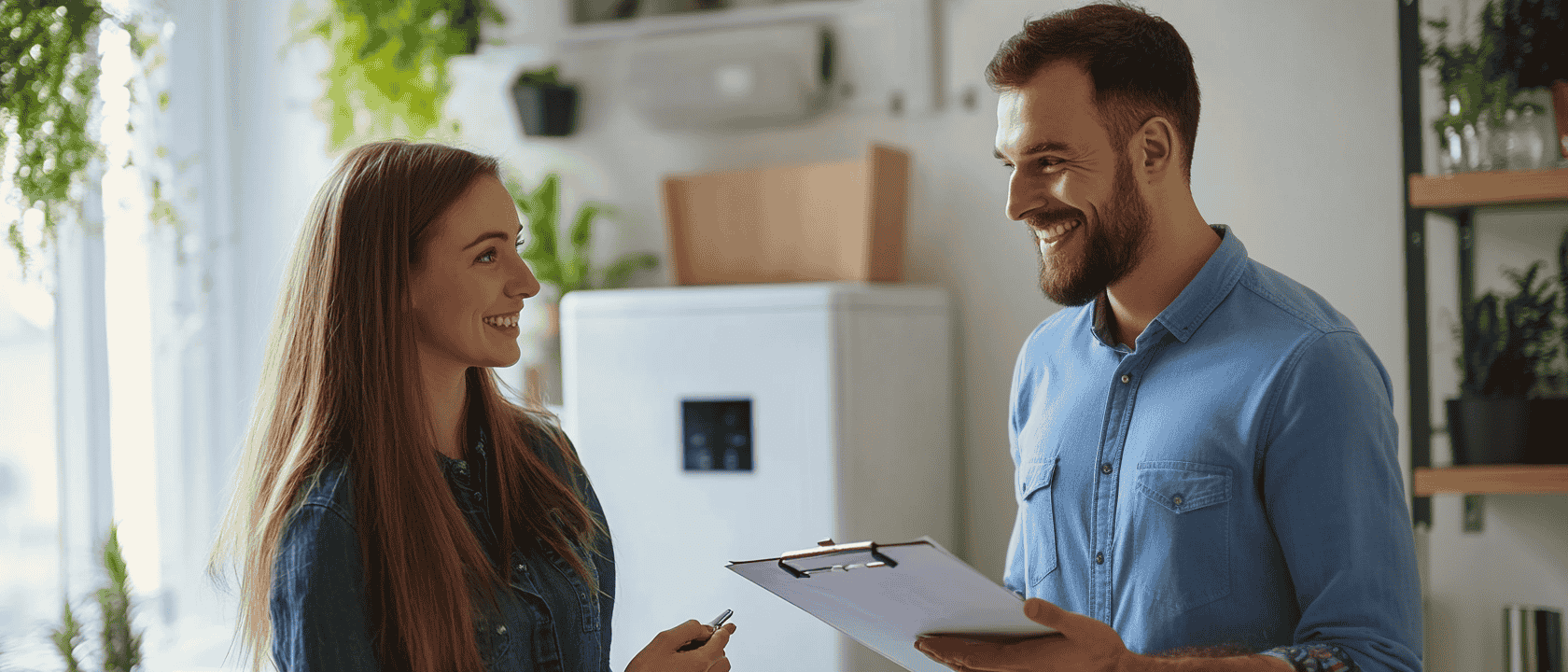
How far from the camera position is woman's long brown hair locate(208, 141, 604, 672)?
43.5 inches

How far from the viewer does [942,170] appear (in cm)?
265

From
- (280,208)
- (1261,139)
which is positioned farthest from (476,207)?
(280,208)

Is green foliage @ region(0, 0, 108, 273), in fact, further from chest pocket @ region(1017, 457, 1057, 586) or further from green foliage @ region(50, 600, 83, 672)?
chest pocket @ region(1017, 457, 1057, 586)

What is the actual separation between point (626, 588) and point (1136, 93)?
5.31 ft

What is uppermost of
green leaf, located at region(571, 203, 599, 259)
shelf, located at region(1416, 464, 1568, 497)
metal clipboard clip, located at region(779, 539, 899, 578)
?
green leaf, located at region(571, 203, 599, 259)

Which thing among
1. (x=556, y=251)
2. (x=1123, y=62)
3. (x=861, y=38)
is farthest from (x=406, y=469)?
(x=861, y=38)

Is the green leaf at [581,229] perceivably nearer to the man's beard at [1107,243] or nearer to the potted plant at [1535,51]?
the man's beard at [1107,243]

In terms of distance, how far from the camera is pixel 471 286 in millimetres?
1227

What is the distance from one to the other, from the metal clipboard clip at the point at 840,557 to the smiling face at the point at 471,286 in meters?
0.40

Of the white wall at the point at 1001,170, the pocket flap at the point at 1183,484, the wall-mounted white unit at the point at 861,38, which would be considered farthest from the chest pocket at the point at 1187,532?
the wall-mounted white unit at the point at 861,38

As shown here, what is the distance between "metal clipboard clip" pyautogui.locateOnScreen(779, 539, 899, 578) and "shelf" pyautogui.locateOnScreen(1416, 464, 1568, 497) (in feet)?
3.94

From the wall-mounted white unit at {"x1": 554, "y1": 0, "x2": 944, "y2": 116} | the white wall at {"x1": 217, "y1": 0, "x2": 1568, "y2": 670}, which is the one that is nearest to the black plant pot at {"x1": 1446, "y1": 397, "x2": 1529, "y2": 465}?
the white wall at {"x1": 217, "y1": 0, "x2": 1568, "y2": 670}

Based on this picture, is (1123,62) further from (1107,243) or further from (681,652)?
(681,652)

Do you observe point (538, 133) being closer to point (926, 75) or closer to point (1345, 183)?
point (926, 75)
